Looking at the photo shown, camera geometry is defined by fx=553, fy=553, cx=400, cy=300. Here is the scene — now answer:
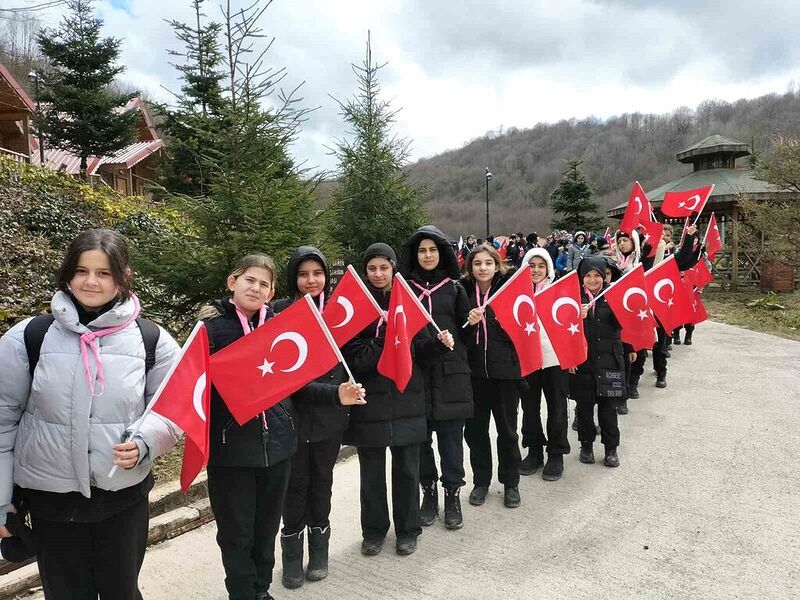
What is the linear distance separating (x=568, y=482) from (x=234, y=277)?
10.9 feet

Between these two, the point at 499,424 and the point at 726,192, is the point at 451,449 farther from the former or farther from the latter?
the point at 726,192

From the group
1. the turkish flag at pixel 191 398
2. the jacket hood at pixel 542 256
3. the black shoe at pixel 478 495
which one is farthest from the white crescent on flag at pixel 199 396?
the jacket hood at pixel 542 256

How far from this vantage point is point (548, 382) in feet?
15.6

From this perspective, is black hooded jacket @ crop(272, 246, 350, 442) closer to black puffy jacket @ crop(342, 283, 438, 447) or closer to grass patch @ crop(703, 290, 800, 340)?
black puffy jacket @ crop(342, 283, 438, 447)

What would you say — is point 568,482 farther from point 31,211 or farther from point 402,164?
point 31,211

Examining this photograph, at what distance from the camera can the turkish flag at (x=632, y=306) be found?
502 centimetres

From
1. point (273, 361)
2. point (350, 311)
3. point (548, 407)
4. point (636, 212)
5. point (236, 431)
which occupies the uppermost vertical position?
point (636, 212)

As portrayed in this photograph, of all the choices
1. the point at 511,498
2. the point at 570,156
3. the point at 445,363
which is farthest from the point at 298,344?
the point at 570,156

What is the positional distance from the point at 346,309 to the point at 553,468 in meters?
2.53

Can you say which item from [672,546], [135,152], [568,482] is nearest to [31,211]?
[568,482]

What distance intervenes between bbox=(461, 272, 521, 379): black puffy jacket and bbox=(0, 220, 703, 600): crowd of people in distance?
12 mm

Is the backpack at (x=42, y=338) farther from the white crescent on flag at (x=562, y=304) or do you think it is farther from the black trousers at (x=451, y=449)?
the white crescent on flag at (x=562, y=304)

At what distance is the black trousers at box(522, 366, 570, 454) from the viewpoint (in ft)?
15.5

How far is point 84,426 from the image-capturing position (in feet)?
6.80
